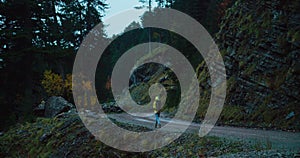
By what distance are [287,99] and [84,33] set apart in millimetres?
28324

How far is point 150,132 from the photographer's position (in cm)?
1327

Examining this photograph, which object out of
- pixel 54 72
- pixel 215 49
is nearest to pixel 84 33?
pixel 54 72

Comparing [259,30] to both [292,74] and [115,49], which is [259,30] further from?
[115,49]

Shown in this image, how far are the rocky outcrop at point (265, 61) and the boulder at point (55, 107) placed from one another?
48.6ft

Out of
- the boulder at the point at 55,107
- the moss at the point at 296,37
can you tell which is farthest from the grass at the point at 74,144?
the moss at the point at 296,37

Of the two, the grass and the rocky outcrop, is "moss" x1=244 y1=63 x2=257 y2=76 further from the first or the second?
the grass

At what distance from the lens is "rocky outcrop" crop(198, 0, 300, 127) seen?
585 inches

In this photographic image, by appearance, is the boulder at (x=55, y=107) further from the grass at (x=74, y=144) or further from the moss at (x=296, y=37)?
the moss at (x=296, y=37)

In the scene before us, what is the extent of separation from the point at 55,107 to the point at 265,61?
60.6 feet

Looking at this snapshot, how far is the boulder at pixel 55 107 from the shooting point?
25250 mm

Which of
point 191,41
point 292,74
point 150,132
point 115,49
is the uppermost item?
point 115,49

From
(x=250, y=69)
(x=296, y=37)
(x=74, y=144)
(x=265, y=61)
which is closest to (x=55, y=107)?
(x=74, y=144)

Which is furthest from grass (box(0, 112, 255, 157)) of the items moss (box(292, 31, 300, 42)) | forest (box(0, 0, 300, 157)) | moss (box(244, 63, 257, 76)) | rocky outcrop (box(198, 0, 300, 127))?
moss (box(292, 31, 300, 42))

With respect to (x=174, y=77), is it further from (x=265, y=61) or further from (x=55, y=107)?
(x=265, y=61)
